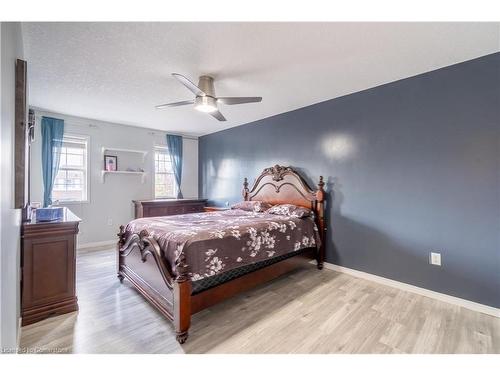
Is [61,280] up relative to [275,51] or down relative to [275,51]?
down

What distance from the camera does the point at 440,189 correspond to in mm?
2469

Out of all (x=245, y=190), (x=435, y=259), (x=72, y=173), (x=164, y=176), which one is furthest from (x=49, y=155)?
(x=435, y=259)

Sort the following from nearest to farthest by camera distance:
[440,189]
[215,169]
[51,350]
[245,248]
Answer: [51,350]
[245,248]
[440,189]
[215,169]

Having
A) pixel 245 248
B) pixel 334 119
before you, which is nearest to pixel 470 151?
pixel 334 119

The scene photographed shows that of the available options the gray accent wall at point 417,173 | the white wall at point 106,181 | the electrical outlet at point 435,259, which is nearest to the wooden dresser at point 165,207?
the white wall at point 106,181

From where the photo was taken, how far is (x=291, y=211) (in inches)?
131

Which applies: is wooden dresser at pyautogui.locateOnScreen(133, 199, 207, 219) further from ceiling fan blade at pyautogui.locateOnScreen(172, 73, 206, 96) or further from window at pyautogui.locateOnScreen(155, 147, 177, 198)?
ceiling fan blade at pyautogui.locateOnScreen(172, 73, 206, 96)

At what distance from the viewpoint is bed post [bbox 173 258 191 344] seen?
5.68ft

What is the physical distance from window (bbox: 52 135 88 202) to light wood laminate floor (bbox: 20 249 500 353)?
7.68 ft

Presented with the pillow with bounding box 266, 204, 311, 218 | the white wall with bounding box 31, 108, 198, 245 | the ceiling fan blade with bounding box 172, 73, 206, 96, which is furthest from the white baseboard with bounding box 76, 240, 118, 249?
the ceiling fan blade with bounding box 172, 73, 206, 96

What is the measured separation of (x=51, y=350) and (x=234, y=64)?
285cm

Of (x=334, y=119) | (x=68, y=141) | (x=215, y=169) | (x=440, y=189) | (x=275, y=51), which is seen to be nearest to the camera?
(x=275, y=51)

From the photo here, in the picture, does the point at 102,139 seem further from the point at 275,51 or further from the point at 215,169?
the point at 275,51
